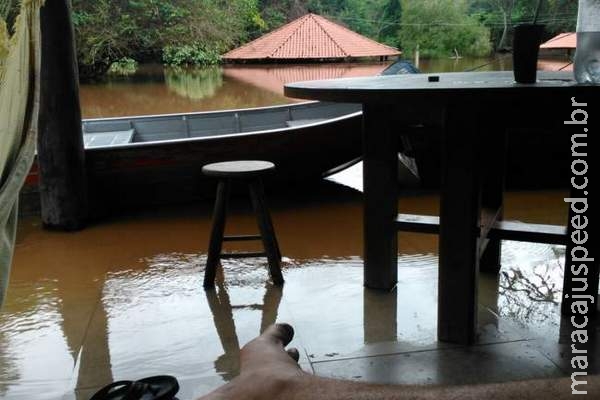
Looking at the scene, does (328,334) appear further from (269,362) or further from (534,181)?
(534,181)

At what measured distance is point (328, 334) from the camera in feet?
7.50

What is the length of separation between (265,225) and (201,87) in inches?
433

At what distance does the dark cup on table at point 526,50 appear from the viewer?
1911 millimetres

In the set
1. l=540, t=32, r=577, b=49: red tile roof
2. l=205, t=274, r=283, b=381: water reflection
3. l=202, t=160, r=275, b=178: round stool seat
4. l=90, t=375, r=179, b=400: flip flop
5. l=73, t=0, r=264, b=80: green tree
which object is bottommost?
l=205, t=274, r=283, b=381: water reflection

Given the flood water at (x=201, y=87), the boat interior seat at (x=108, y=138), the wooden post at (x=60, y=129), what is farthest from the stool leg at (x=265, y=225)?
the flood water at (x=201, y=87)

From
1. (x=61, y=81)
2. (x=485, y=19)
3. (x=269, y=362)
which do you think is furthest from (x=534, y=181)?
(x=485, y=19)

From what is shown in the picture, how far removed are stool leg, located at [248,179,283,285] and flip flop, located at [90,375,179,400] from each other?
3.63 ft

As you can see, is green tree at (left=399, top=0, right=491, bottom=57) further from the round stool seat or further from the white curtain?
the white curtain

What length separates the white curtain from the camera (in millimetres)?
1632

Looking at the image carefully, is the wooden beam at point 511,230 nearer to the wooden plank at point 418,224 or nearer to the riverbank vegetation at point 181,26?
the wooden plank at point 418,224

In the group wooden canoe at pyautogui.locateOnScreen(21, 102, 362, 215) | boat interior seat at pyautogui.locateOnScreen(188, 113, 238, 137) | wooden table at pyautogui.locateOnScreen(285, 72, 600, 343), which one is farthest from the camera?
boat interior seat at pyautogui.locateOnScreen(188, 113, 238, 137)

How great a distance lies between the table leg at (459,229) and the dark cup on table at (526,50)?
240 millimetres

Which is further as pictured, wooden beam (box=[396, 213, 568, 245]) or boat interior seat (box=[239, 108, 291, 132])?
boat interior seat (box=[239, 108, 291, 132])

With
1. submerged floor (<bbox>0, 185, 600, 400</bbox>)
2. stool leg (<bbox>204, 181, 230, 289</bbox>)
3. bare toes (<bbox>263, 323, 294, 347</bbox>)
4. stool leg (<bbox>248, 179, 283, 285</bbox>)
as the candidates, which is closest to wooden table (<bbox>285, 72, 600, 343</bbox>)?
submerged floor (<bbox>0, 185, 600, 400</bbox>)
